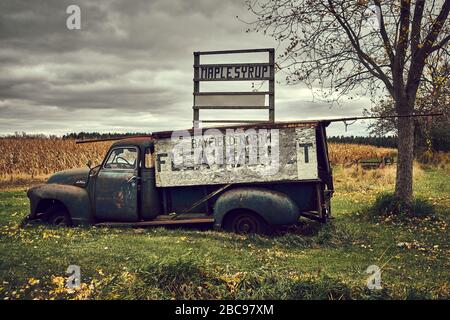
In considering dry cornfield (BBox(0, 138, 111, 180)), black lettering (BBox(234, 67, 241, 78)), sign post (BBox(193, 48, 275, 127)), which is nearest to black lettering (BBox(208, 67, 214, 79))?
sign post (BBox(193, 48, 275, 127))

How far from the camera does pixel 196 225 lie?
29.1 feet

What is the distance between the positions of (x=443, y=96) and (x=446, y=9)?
2580 millimetres

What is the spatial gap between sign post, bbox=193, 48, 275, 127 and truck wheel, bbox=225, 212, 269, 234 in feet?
8.00

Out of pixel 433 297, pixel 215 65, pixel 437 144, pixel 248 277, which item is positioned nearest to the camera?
A: pixel 433 297

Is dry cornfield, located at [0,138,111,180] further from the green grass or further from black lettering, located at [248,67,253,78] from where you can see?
black lettering, located at [248,67,253,78]

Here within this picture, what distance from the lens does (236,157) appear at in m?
8.29

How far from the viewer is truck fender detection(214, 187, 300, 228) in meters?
7.80

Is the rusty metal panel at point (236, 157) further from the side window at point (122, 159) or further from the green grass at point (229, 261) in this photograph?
the green grass at point (229, 261)

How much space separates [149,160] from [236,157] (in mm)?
1960

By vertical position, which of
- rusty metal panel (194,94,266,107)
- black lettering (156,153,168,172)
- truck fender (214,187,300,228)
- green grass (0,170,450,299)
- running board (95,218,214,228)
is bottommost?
green grass (0,170,450,299)

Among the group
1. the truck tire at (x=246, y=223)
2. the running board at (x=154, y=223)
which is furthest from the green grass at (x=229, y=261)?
the truck tire at (x=246, y=223)

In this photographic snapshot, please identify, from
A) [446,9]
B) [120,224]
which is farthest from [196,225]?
[446,9]

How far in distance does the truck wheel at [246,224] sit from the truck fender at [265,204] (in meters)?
0.19
